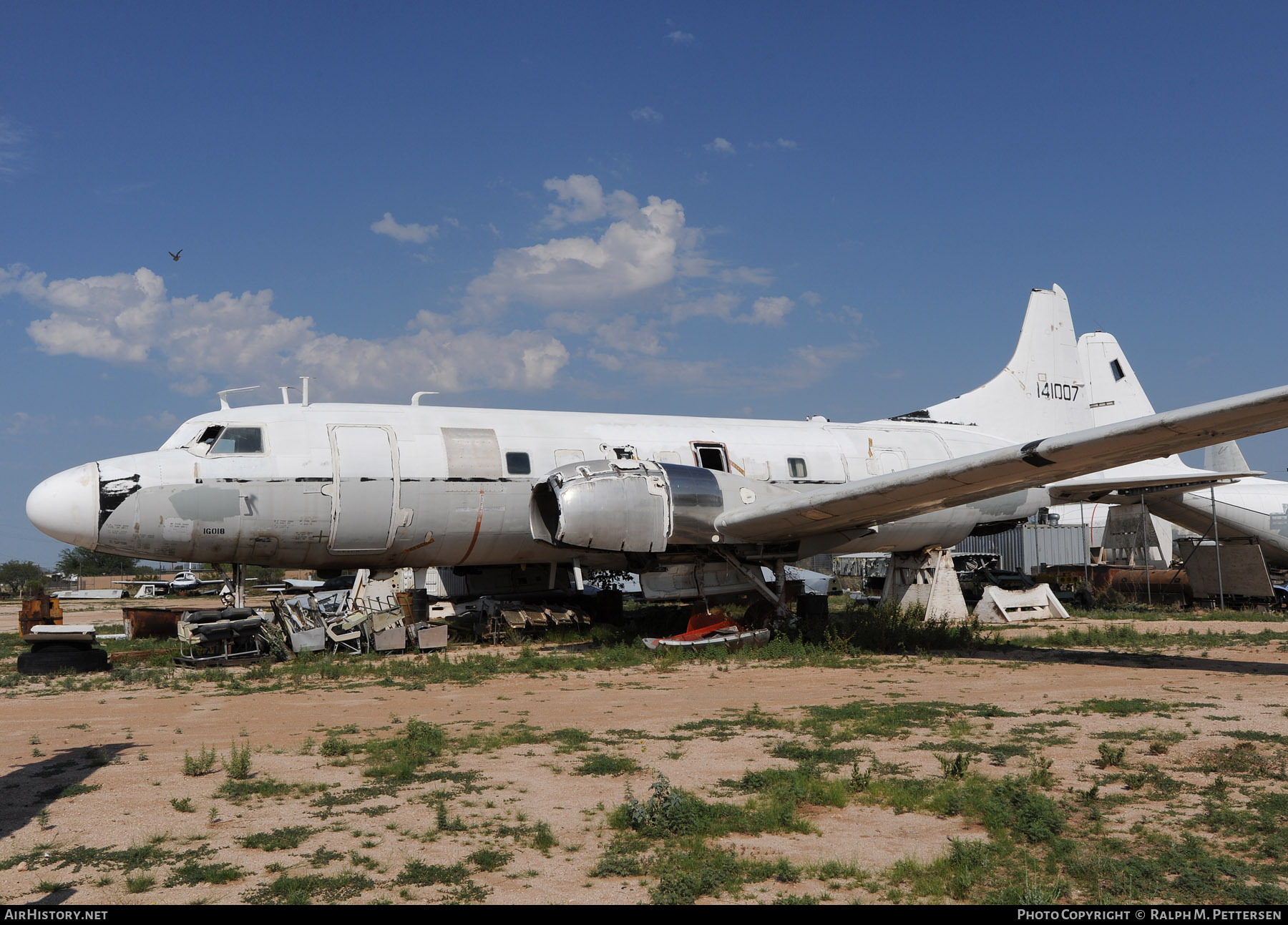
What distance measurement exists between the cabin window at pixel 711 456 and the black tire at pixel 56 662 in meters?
10.4

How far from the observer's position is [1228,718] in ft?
29.7

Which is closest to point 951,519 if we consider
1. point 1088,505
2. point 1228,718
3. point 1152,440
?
point 1152,440

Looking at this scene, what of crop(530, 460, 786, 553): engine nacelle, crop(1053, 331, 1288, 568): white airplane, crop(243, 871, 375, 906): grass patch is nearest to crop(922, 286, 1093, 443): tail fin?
crop(1053, 331, 1288, 568): white airplane

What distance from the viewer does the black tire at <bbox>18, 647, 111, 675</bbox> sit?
14211 mm

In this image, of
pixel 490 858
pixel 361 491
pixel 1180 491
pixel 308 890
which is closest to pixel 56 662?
pixel 361 491

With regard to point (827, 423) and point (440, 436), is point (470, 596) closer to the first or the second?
point (440, 436)

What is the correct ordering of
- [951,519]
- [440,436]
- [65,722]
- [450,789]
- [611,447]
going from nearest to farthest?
1. [450,789]
2. [65,722]
3. [440,436]
4. [611,447]
5. [951,519]

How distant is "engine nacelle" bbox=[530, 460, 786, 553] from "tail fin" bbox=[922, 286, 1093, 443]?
8481 mm

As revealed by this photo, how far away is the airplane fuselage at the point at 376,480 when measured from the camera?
1366 centimetres

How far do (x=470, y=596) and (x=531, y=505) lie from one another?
18.7ft

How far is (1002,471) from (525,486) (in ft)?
25.0

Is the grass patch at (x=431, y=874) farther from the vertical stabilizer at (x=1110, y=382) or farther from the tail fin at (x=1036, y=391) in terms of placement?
the vertical stabilizer at (x=1110, y=382)

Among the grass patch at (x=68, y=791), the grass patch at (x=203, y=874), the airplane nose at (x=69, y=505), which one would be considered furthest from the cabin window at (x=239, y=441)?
the grass patch at (x=203, y=874)
